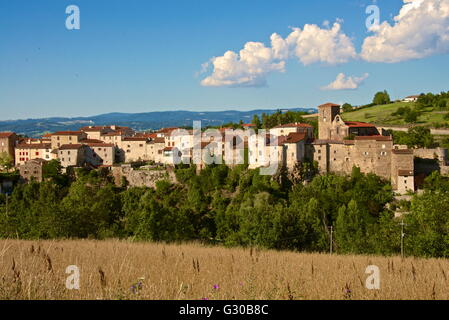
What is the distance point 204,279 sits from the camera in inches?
263

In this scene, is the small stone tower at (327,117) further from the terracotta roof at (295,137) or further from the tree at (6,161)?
the tree at (6,161)

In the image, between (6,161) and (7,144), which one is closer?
(6,161)

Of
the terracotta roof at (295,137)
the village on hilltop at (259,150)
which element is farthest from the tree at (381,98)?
the terracotta roof at (295,137)

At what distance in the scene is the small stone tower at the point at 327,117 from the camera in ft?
158

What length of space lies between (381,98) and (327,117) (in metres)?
50.3

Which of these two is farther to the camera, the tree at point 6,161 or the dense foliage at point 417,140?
the tree at point 6,161

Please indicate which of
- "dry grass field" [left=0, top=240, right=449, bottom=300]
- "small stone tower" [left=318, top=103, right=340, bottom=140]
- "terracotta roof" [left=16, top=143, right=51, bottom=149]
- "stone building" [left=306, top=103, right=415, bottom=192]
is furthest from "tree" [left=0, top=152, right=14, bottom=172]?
"dry grass field" [left=0, top=240, right=449, bottom=300]

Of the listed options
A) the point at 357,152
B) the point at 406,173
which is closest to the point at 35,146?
the point at 357,152

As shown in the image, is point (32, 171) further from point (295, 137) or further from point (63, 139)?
point (295, 137)

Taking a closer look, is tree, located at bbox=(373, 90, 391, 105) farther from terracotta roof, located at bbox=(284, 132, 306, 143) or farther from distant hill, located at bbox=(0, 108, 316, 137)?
terracotta roof, located at bbox=(284, 132, 306, 143)

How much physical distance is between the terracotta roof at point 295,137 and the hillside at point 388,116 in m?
24.8

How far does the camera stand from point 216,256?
9188mm
